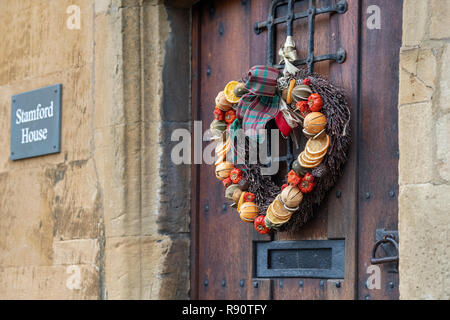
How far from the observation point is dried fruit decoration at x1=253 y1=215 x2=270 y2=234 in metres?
3.17

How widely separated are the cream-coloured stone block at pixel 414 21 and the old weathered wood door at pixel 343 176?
A: 39cm

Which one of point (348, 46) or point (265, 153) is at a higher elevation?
point (348, 46)

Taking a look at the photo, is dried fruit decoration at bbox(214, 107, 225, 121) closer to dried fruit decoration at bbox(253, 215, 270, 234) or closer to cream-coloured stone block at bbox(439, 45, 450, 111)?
dried fruit decoration at bbox(253, 215, 270, 234)

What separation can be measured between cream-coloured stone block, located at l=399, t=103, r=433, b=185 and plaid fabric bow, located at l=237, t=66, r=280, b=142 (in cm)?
69

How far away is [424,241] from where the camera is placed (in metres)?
2.42

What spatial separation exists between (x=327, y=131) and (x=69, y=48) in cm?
155

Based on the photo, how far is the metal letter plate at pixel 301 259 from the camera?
3.07 metres

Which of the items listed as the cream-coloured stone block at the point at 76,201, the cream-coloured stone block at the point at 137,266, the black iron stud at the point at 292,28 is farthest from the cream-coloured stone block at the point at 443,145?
the cream-coloured stone block at the point at 76,201

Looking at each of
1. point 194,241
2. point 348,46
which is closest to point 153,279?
point 194,241

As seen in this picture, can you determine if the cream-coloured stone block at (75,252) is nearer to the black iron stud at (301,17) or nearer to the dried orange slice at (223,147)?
the dried orange slice at (223,147)

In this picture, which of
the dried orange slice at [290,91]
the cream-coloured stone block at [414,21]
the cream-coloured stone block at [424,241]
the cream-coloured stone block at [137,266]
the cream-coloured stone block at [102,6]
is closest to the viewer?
the cream-coloured stone block at [424,241]

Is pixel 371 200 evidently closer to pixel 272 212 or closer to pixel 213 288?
pixel 272 212

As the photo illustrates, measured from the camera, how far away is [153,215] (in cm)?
362

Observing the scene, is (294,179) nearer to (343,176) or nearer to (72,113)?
(343,176)
